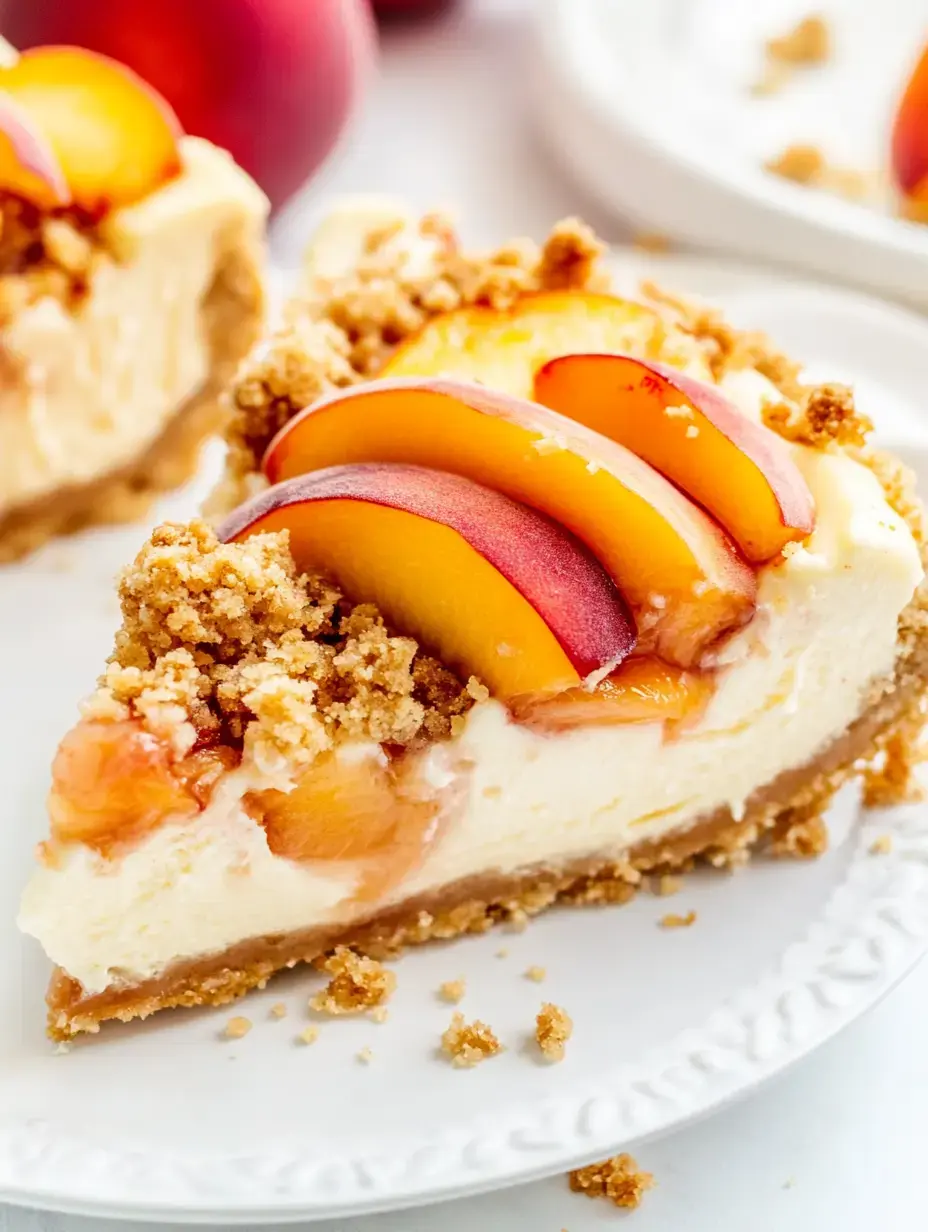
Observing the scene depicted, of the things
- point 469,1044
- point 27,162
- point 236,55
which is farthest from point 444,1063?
point 236,55

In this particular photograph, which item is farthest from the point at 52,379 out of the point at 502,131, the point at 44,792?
the point at 502,131

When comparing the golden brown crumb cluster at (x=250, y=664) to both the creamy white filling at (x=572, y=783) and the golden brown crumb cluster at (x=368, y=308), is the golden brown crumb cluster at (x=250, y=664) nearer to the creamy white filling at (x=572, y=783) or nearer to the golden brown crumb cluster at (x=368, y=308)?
the creamy white filling at (x=572, y=783)

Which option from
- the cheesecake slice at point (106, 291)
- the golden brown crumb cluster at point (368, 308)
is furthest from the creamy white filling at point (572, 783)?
the cheesecake slice at point (106, 291)

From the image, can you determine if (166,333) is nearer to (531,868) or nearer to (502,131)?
(531,868)

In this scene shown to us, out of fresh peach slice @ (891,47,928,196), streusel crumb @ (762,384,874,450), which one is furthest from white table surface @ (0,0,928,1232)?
fresh peach slice @ (891,47,928,196)

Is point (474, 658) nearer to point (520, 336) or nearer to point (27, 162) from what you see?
point (520, 336)
